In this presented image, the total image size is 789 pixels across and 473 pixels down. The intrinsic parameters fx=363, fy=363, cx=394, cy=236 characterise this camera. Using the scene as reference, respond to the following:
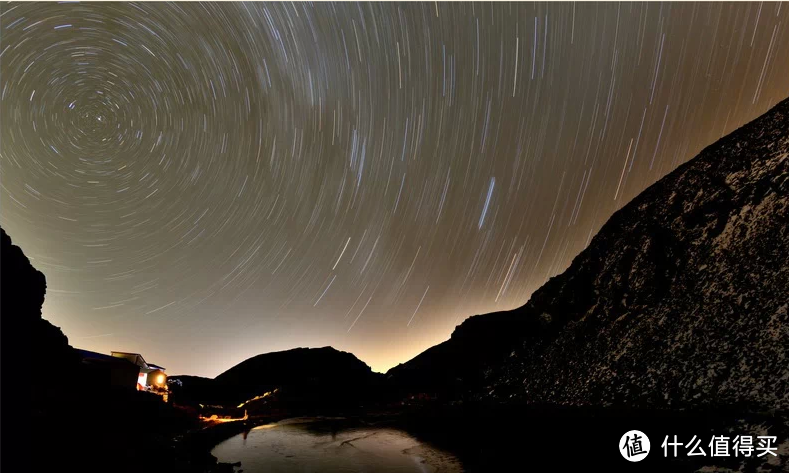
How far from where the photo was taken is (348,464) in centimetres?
2591

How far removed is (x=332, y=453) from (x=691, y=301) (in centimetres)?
2900

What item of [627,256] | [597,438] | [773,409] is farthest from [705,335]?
[627,256]

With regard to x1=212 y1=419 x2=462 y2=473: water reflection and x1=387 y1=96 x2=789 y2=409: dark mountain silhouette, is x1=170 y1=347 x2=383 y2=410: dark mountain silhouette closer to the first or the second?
x1=212 y1=419 x2=462 y2=473: water reflection

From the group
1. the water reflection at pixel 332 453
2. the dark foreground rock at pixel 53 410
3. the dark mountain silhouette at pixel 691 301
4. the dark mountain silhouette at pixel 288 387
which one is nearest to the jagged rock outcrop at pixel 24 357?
the dark foreground rock at pixel 53 410

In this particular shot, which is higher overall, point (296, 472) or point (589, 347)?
point (589, 347)

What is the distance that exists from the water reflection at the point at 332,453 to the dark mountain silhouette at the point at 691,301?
11.2 m

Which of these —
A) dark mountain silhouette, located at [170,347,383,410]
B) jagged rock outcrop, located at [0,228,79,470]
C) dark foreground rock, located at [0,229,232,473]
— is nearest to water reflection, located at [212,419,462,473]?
dark foreground rock, located at [0,229,232,473]

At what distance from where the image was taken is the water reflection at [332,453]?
2477 cm

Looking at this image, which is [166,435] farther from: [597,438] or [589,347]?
[589,347]

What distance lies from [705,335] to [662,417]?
17.4ft

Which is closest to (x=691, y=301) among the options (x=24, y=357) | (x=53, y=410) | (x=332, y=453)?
(x=332, y=453)

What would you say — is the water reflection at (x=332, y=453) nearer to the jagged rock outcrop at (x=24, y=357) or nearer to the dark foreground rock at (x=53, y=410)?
the dark foreground rock at (x=53, y=410)

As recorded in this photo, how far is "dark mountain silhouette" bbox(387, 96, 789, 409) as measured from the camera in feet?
52.1

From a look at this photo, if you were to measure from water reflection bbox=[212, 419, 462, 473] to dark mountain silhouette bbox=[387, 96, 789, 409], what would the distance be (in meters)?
11.2
